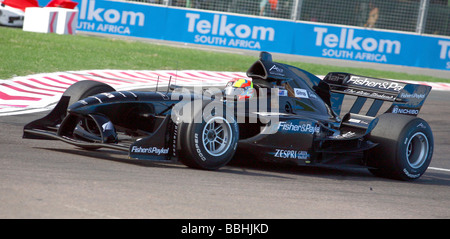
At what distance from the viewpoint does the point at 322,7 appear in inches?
874

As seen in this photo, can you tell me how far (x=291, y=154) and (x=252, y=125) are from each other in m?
0.49

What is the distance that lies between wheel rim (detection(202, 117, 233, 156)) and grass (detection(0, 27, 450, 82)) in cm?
644

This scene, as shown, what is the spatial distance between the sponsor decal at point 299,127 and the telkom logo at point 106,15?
52.5ft

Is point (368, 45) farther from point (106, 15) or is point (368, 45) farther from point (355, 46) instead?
point (106, 15)

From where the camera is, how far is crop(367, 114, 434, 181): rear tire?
23.9 ft

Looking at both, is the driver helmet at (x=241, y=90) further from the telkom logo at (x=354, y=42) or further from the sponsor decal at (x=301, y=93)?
the telkom logo at (x=354, y=42)

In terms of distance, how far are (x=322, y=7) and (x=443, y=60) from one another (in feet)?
13.9

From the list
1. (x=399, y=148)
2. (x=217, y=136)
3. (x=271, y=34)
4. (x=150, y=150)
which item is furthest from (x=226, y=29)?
(x=150, y=150)

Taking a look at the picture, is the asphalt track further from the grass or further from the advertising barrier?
the advertising barrier

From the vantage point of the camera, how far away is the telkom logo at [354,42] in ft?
73.0

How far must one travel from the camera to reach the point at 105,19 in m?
22.3

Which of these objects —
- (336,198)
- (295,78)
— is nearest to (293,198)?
(336,198)
